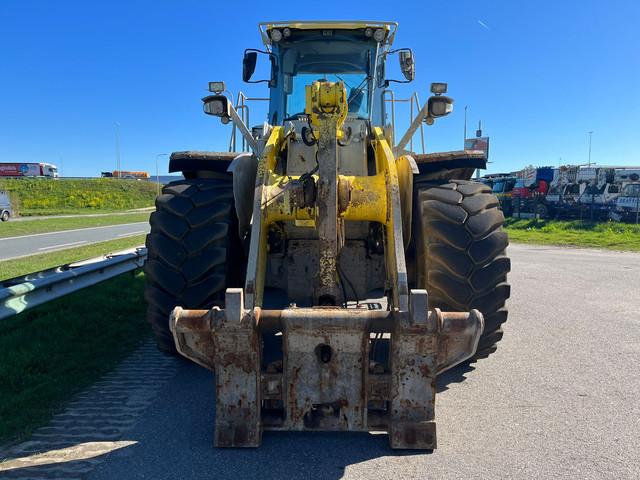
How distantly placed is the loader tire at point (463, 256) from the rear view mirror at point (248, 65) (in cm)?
264

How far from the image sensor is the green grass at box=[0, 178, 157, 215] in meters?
50.9

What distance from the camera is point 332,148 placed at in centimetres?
312

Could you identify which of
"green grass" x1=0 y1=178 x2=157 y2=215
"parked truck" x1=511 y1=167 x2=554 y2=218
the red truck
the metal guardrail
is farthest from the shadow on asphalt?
the red truck

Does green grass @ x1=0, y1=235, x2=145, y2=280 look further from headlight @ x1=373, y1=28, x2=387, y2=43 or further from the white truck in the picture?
the white truck

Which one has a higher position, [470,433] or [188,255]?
[188,255]

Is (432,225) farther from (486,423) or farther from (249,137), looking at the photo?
(249,137)

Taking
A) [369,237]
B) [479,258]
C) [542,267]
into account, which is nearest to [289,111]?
[369,237]

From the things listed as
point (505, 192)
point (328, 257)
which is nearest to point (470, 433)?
point (328, 257)

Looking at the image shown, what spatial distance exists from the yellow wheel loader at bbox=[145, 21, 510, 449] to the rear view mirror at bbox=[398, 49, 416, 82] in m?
0.02

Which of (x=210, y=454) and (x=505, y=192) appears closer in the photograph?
(x=210, y=454)

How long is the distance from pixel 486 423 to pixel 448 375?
0.88m

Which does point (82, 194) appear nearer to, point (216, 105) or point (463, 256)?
point (216, 105)

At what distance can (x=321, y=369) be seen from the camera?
2.87 m

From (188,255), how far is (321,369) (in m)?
1.45
